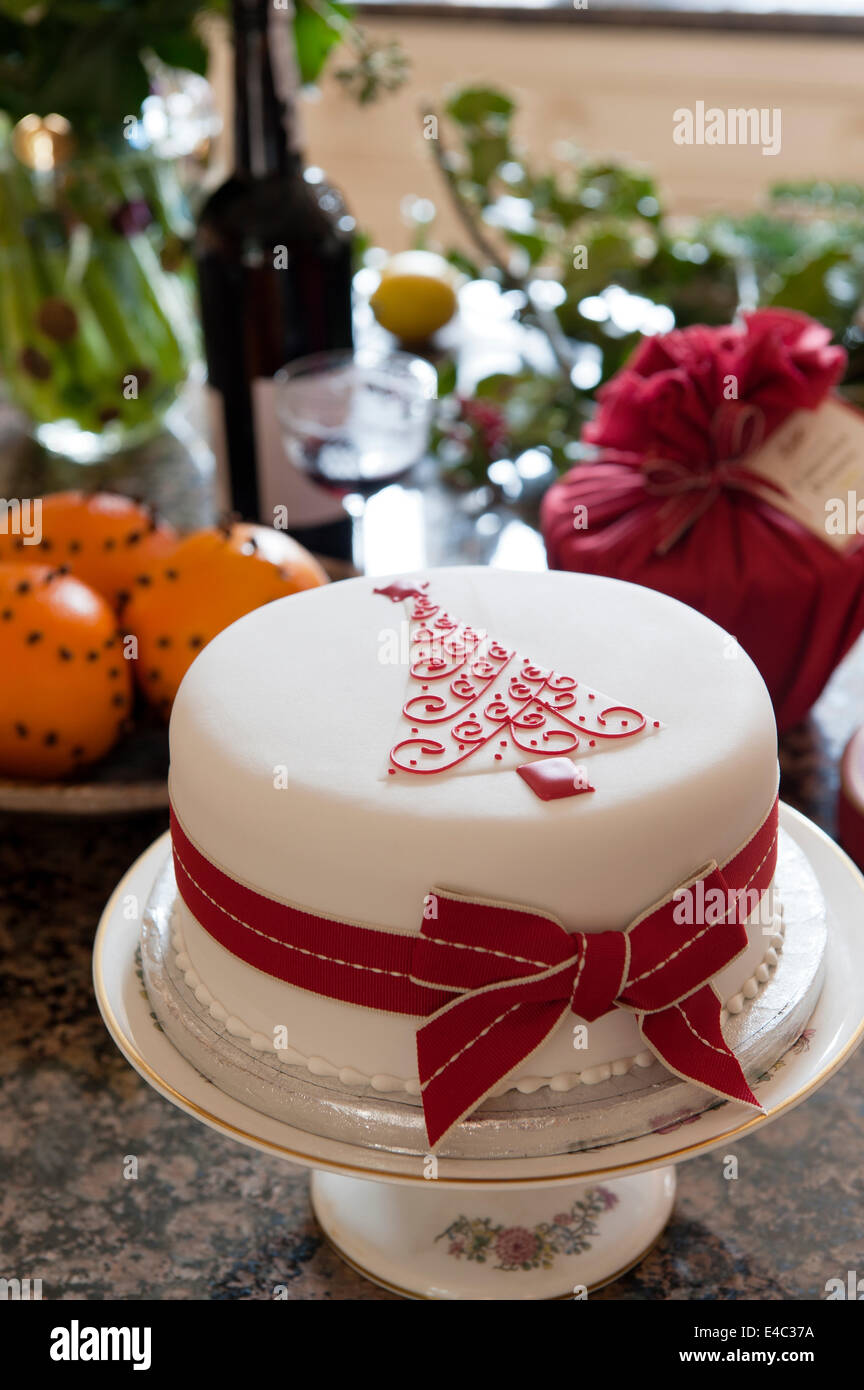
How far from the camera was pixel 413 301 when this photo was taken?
160 cm

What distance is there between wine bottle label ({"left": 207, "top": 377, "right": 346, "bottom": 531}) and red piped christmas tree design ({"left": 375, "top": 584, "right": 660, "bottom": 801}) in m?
0.56

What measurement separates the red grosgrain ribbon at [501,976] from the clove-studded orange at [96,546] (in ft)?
1.59

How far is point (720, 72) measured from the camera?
123 inches

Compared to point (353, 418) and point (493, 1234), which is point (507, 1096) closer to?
point (493, 1234)

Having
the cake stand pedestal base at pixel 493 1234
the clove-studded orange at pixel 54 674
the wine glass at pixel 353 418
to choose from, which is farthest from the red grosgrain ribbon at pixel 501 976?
the wine glass at pixel 353 418

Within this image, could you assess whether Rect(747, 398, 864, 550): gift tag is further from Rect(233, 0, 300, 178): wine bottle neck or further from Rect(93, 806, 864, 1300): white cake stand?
Rect(233, 0, 300, 178): wine bottle neck

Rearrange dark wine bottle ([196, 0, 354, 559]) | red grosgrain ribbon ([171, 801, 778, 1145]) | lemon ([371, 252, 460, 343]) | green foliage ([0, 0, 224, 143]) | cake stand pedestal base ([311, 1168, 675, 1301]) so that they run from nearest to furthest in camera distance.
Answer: red grosgrain ribbon ([171, 801, 778, 1145]) → cake stand pedestal base ([311, 1168, 675, 1301]) → dark wine bottle ([196, 0, 354, 559]) → green foliage ([0, 0, 224, 143]) → lemon ([371, 252, 460, 343])

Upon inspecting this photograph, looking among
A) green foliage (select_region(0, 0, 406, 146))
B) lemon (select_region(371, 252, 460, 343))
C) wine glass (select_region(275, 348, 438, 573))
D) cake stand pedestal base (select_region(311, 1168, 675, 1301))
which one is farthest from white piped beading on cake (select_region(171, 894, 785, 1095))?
lemon (select_region(371, 252, 460, 343))

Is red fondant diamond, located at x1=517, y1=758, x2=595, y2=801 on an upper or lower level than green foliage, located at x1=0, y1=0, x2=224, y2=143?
lower

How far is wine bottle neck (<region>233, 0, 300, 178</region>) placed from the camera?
115cm

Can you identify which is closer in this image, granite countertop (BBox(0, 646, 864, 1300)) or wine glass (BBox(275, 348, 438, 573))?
granite countertop (BBox(0, 646, 864, 1300))

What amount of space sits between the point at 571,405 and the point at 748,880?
Answer: 871 mm

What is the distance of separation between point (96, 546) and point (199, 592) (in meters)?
0.13

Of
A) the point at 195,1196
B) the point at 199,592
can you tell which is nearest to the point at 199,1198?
the point at 195,1196
